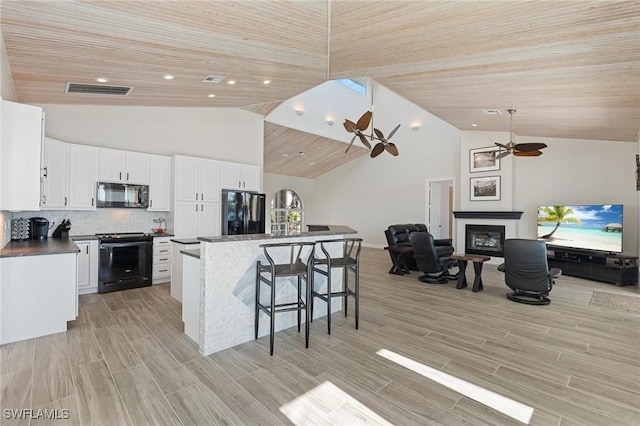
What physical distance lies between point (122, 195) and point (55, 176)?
2.98 ft

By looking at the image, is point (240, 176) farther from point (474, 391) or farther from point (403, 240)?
point (474, 391)

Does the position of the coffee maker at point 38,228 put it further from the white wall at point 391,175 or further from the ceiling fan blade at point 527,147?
the white wall at point 391,175

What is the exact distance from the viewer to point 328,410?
6.91 feet

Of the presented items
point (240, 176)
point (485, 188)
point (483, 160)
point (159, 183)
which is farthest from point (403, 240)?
point (159, 183)

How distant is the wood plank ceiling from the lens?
2.52 meters

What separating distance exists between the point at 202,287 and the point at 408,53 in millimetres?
3452

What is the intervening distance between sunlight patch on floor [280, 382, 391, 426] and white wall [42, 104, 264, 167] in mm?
5174

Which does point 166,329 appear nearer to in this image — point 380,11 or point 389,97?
point 380,11

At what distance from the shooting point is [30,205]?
124 inches

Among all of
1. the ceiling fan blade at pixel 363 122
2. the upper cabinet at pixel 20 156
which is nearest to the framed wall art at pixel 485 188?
the ceiling fan blade at pixel 363 122

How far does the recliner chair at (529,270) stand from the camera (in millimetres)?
4430

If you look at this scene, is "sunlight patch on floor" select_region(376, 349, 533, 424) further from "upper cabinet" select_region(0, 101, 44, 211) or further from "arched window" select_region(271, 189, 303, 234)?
"arched window" select_region(271, 189, 303, 234)

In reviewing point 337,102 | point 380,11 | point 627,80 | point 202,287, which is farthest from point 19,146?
point 337,102

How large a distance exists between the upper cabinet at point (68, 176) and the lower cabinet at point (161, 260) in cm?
112
